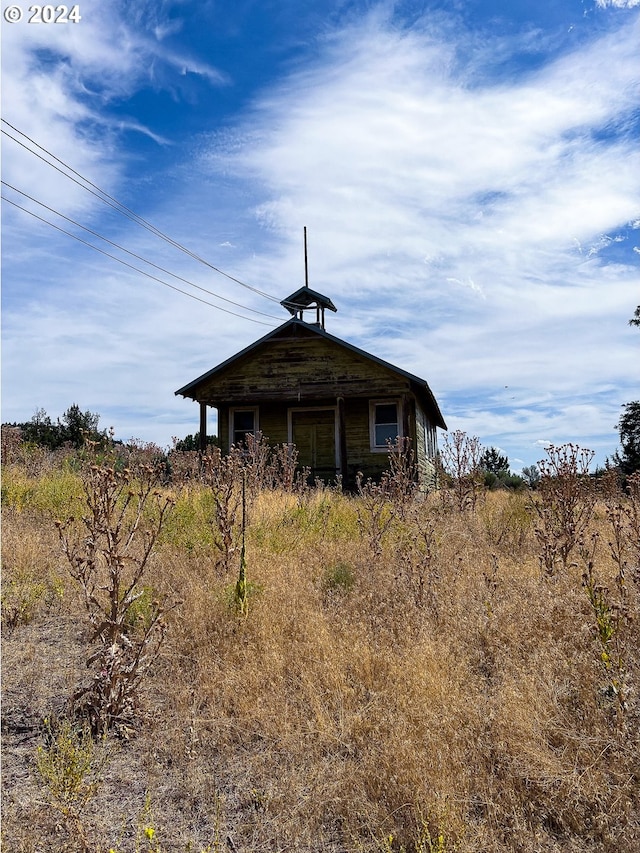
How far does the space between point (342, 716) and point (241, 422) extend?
16924 millimetres

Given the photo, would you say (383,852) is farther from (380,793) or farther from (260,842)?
(260,842)

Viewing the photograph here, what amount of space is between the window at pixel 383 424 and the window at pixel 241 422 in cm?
387

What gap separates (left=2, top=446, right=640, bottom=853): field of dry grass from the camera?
279 cm

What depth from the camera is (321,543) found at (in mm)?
7031

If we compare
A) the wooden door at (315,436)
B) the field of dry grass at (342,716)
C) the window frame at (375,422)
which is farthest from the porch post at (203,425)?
the field of dry grass at (342,716)

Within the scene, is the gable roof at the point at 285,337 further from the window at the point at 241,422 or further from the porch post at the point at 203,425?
the window at the point at 241,422

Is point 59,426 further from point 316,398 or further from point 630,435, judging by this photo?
point 630,435

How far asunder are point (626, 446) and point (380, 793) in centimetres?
2350

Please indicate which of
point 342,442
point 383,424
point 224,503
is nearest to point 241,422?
point 342,442

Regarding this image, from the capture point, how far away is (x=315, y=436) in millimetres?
19641

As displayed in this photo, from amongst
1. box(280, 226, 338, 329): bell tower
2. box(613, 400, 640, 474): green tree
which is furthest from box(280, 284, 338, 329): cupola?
box(613, 400, 640, 474): green tree

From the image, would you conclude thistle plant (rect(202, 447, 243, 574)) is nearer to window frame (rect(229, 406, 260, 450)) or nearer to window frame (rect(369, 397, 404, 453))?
window frame (rect(369, 397, 404, 453))

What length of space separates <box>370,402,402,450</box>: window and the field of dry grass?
12737 mm

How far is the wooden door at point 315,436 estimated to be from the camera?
19.4 m
